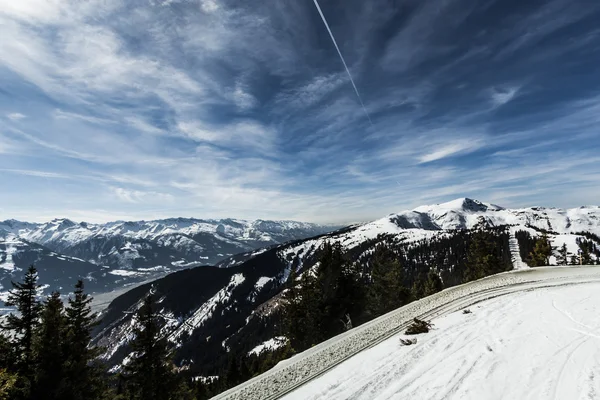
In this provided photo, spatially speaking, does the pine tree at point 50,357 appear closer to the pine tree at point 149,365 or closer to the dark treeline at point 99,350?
the dark treeline at point 99,350

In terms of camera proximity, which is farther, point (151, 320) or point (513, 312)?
point (151, 320)

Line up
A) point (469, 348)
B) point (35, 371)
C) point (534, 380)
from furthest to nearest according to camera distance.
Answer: point (35, 371), point (469, 348), point (534, 380)

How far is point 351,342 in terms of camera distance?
A: 1585 cm

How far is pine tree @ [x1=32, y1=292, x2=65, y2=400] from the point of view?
1764 centimetres

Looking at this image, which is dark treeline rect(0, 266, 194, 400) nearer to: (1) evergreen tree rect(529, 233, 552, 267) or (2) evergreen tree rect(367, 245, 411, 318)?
(2) evergreen tree rect(367, 245, 411, 318)

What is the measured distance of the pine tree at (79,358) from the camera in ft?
61.5

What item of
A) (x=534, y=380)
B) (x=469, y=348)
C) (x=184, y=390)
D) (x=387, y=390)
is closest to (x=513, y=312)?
(x=469, y=348)

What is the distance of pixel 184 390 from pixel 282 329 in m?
10.7

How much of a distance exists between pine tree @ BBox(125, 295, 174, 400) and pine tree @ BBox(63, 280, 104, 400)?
2.41 metres

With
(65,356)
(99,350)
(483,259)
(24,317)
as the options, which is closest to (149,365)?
(99,350)

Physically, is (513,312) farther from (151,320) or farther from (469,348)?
(151,320)

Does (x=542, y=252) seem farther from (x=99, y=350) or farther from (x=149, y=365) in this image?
(x=99, y=350)

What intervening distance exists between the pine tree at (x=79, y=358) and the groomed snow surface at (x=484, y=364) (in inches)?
635

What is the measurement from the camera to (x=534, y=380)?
30.8ft
